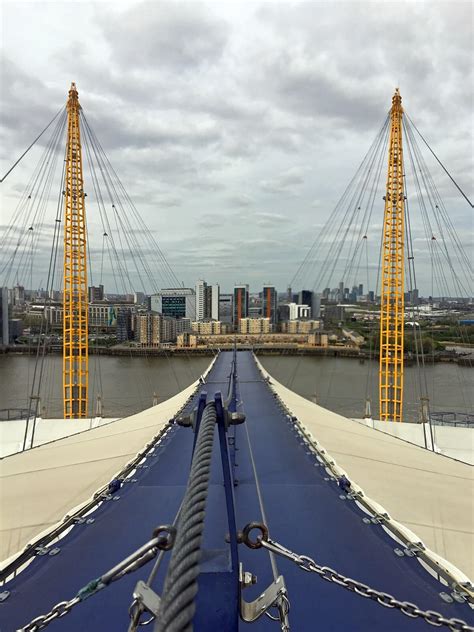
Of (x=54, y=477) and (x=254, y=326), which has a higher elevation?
(x=54, y=477)

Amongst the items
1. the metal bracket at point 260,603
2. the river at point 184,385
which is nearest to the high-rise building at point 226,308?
the river at point 184,385

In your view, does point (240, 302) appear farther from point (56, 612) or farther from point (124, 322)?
point (56, 612)

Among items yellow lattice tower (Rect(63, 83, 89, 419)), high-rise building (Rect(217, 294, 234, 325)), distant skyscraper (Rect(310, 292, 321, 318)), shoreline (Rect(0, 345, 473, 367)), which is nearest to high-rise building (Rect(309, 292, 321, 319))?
distant skyscraper (Rect(310, 292, 321, 318))

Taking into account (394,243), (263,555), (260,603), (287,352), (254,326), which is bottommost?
(287,352)

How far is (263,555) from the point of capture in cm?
119

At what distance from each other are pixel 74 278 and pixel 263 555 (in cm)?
945

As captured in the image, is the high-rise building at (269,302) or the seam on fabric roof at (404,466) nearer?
the seam on fabric roof at (404,466)

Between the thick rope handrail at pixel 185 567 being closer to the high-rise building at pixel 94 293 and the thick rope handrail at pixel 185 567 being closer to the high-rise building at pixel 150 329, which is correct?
the high-rise building at pixel 94 293

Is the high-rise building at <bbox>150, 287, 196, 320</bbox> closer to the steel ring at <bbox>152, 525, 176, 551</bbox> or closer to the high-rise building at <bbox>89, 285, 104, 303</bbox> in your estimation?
the high-rise building at <bbox>89, 285, 104, 303</bbox>

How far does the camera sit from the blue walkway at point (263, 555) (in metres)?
0.95

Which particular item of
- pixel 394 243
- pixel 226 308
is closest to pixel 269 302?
pixel 226 308

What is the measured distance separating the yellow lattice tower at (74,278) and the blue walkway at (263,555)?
334 inches

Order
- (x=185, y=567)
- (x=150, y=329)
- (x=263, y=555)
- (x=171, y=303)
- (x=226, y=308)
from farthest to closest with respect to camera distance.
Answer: (x=226, y=308) < (x=150, y=329) < (x=171, y=303) < (x=263, y=555) < (x=185, y=567)

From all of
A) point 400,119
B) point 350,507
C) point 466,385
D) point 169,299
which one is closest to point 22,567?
point 350,507
